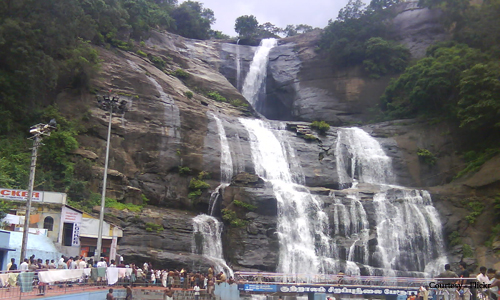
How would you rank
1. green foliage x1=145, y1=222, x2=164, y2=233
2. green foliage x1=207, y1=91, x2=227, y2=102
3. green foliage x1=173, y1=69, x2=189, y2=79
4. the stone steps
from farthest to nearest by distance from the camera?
green foliage x1=173, y1=69, x2=189, y2=79 → green foliage x1=207, y1=91, x2=227, y2=102 → green foliage x1=145, y1=222, x2=164, y2=233 → the stone steps

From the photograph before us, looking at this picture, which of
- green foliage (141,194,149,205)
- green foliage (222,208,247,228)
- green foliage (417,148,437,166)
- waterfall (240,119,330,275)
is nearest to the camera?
waterfall (240,119,330,275)

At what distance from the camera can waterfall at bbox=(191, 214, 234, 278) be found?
32169 mm

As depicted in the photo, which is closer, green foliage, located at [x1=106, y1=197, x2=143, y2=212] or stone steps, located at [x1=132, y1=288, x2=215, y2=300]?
stone steps, located at [x1=132, y1=288, x2=215, y2=300]

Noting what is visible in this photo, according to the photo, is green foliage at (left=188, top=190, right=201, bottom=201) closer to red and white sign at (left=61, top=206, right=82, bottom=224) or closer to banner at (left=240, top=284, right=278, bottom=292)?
red and white sign at (left=61, top=206, right=82, bottom=224)

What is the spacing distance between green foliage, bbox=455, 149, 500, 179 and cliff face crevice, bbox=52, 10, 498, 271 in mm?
1402

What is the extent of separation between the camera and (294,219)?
35719 millimetres

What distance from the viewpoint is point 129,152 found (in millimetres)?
38344

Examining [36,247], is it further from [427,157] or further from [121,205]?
[427,157]

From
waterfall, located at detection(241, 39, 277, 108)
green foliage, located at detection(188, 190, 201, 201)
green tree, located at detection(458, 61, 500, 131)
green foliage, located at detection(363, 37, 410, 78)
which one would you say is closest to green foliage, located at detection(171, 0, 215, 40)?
waterfall, located at detection(241, 39, 277, 108)

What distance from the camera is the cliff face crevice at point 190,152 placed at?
3294 cm

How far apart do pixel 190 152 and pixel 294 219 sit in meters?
10.6

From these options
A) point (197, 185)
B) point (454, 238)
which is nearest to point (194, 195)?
point (197, 185)

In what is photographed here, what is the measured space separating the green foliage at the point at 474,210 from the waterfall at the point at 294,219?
1125 cm

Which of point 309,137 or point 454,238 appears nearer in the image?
point 454,238
